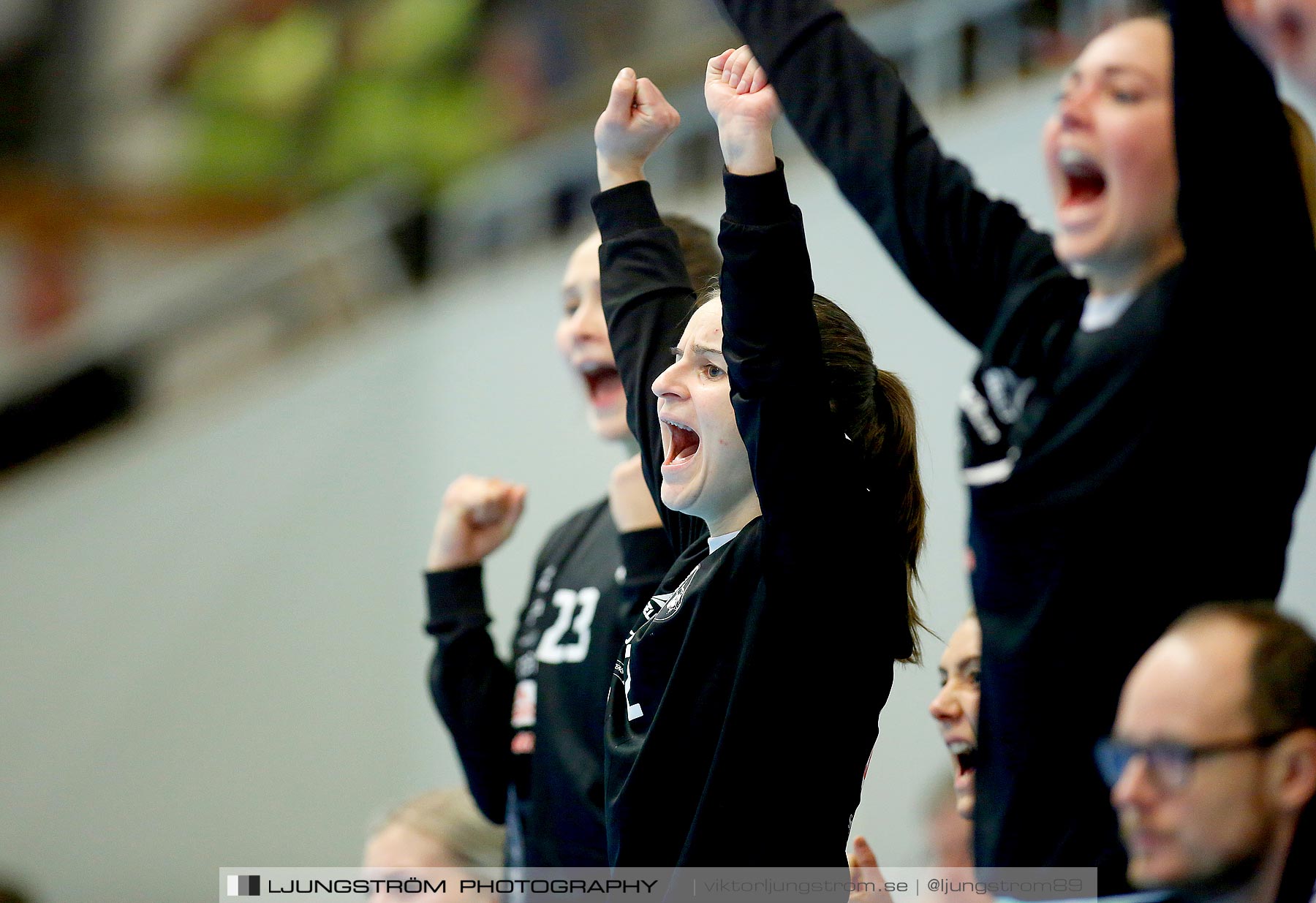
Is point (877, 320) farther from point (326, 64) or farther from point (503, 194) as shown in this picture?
point (326, 64)

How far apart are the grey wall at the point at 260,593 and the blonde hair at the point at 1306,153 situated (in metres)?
2.63

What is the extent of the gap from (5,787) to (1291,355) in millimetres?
3850

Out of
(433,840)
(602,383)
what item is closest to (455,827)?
(433,840)

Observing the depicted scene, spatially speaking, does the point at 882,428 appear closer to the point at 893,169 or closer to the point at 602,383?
the point at 893,169

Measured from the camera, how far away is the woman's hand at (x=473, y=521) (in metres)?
1.78

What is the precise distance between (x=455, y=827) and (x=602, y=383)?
0.66 m

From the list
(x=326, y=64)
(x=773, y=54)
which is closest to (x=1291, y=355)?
(x=773, y=54)

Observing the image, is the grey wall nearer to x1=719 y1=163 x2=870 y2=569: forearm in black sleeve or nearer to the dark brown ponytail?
the dark brown ponytail

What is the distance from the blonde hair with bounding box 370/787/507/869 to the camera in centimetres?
198

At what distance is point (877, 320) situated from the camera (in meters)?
2.77

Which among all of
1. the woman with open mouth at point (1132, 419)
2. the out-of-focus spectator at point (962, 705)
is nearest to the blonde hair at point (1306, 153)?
the woman with open mouth at point (1132, 419)

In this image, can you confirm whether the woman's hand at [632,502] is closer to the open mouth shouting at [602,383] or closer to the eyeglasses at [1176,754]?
the open mouth shouting at [602,383]

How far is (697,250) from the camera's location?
5.74 ft

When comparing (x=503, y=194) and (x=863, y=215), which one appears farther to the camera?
(x=503, y=194)
